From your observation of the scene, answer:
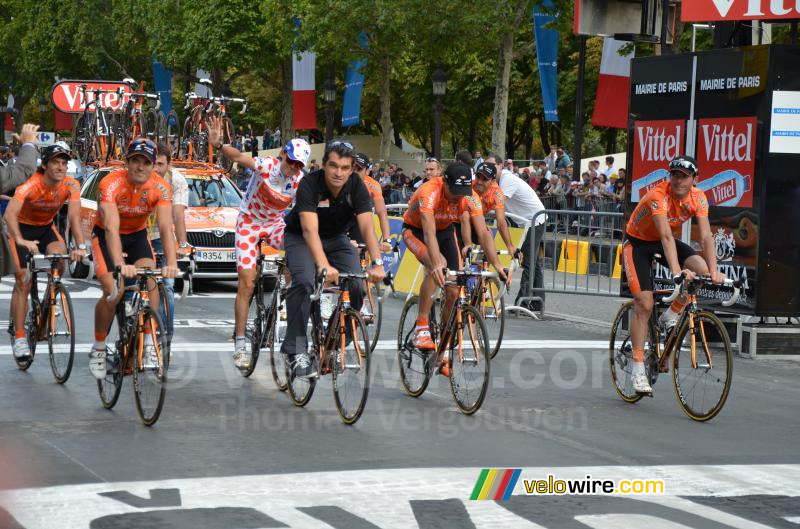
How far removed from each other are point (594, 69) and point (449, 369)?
130 ft

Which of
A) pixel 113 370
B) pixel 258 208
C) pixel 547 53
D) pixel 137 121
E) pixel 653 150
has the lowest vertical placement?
pixel 113 370

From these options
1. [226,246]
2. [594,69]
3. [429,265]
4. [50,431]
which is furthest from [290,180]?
[594,69]

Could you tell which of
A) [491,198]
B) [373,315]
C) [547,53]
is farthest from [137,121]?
[373,315]

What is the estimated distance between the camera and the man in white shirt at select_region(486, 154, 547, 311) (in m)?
17.0

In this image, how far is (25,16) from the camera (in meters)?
71.8

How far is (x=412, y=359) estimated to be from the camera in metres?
10.3

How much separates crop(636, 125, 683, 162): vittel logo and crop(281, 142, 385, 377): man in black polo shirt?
611 centimetres

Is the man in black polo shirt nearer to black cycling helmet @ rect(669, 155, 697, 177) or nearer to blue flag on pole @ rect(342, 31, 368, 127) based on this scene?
black cycling helmet @ rect(669, 155, 697, 177)

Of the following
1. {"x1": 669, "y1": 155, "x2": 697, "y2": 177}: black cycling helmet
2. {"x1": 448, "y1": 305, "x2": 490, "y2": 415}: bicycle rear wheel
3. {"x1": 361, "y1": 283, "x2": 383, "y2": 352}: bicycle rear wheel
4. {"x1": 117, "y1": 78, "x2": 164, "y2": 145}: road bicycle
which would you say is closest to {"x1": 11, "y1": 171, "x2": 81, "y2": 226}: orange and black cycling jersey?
{"x1": 361, "y1": 283, "x2": 383, "y2": 352}: bicycle rear wheel

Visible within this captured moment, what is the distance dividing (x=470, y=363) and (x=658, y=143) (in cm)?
610

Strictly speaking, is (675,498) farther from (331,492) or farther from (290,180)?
(290,180)

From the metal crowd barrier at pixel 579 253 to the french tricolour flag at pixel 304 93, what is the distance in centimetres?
2739

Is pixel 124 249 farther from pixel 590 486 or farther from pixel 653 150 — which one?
pixel 653 150

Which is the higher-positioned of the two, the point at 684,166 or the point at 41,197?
the point at 684,166
